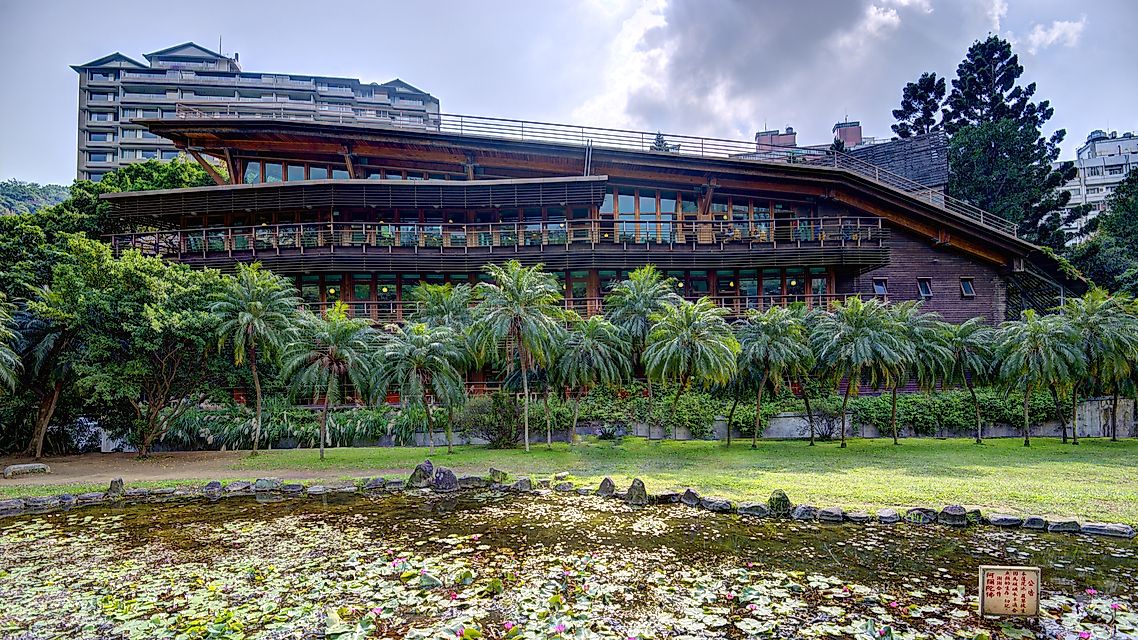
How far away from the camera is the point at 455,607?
25.2 ft

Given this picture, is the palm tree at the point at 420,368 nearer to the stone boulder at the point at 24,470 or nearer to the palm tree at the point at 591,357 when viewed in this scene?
the palm tree at the point at 591,357

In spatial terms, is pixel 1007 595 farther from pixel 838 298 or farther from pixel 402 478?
pixel 838 298

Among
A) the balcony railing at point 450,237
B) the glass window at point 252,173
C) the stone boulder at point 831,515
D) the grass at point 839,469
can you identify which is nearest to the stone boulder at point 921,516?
the grass at point 839,469

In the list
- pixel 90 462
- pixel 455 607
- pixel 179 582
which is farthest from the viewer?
pixel 90 462

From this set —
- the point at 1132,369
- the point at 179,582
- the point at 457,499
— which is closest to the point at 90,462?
the point at 457,499

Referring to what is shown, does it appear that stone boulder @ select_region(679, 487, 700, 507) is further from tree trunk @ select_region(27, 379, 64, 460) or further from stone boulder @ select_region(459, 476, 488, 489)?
tree trunk @ select_region(27, 379, 64, 460)

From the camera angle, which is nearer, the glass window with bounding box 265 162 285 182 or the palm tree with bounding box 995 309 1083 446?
the palm tree with bounding box 995 309 1083 446

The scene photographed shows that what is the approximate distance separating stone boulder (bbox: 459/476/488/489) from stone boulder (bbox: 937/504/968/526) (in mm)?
9858

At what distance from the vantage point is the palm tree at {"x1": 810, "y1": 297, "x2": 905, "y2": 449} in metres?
21.1

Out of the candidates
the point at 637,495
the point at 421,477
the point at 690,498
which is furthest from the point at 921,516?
the point at 421,477

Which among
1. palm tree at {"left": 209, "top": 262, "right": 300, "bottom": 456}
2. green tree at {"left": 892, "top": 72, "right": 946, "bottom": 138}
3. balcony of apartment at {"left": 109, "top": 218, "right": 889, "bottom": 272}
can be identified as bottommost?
palm tree at {"left": 209, "top": 262, "right": 300, "bottom": 456}

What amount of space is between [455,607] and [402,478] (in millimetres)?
9340

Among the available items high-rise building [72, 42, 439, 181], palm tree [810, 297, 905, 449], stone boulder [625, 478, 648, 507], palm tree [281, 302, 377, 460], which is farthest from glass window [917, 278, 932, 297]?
high-rise building [72, 42, 439, 181]

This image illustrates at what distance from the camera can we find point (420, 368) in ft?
67.5
